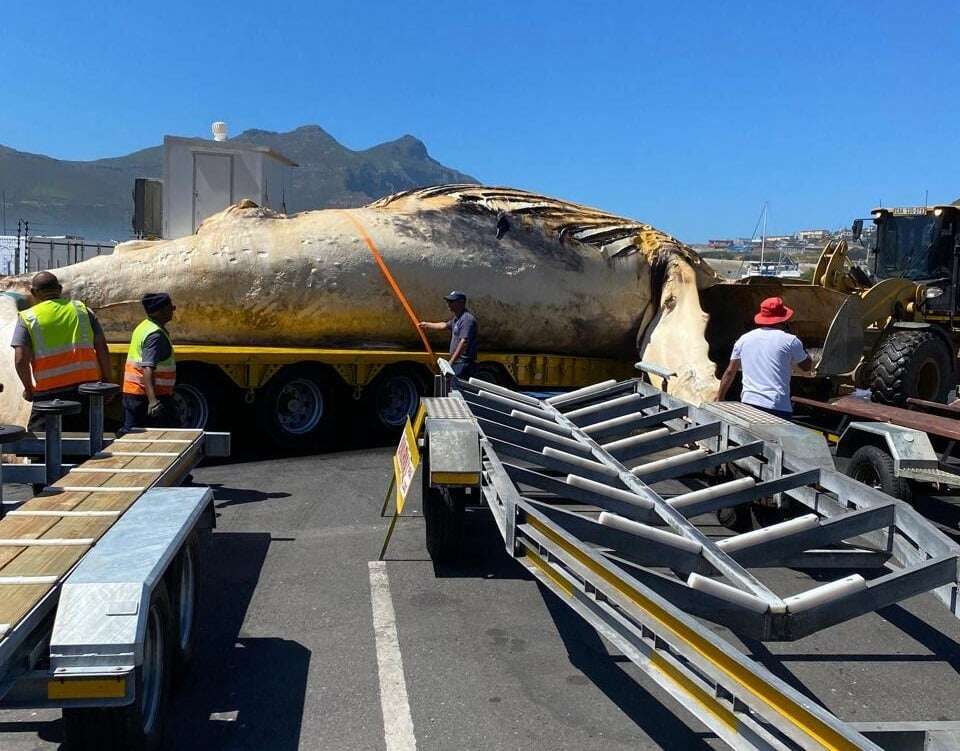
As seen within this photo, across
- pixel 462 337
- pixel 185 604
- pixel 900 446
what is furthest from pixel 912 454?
pixel 185 604

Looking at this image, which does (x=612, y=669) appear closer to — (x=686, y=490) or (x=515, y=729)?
(x=515, y=729)

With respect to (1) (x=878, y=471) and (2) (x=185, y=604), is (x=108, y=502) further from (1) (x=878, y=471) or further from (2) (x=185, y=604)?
(1) (x=878, y=471)

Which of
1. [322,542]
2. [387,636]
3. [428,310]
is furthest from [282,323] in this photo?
[387,636]

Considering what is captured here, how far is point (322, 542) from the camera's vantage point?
20.6 feet

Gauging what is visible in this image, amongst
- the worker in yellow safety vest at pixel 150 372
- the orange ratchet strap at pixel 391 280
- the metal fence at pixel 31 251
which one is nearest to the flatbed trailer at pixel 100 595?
the worker in yellow safety vest at pixel 150 372

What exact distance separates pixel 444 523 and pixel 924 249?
9.18 m

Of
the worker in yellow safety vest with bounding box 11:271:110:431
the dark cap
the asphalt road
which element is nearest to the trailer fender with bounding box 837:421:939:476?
the asphalt road

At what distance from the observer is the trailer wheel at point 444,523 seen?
5.48 meters

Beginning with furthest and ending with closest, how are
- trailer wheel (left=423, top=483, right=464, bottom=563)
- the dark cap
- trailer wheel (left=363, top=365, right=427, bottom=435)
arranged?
trailer wheel (left=363, top=365, right=427, bottom=435), the dark cap, trailer wheel (left=423, top=483, right=464, bottom=563)

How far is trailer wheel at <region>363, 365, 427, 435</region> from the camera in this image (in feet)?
33.1

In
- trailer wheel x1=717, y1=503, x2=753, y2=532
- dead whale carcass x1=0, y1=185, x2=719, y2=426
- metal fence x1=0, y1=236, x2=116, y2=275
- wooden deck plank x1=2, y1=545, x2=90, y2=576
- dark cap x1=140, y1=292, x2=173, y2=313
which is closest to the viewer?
wooden deck plank x1=2, y1=545, x2=90, y2=576

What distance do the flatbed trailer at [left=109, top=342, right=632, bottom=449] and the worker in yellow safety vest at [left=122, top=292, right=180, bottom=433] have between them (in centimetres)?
215

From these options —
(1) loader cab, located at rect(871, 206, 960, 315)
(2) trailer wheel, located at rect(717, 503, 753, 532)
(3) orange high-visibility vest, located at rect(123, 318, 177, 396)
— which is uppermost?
(1) loader cab, located at rect(871, 206, 960, 315)

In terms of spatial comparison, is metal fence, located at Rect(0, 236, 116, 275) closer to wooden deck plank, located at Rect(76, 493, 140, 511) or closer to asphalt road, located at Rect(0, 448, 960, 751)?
asphalt road, located at Rect(0, 448, 960, 751)
